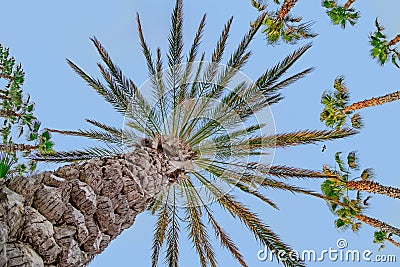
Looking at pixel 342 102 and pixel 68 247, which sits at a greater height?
pixel 342 102

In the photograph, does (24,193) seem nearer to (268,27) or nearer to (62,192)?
(62,192)

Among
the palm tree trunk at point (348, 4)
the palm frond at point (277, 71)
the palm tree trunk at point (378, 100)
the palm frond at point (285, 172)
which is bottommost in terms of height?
the palm frond at point (285, 172)

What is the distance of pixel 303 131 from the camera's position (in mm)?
7367

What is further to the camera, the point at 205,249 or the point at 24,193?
the point at 205,249

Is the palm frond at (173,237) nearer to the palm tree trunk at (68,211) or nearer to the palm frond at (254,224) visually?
the palm frond at (254,224)

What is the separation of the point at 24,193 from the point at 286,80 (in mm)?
5962

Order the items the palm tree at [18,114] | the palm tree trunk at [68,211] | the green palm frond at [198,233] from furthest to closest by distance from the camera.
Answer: the green palm frond at [198,233], the palm tree at [18,114], the palm tree trunk at [68,211]

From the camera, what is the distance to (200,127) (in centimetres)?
842

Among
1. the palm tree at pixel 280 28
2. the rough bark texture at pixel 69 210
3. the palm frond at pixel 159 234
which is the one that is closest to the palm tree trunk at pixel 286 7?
the palm tree at pixel 280 28

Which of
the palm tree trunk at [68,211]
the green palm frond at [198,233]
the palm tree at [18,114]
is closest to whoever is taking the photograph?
the palm tree trunk at [68,211]

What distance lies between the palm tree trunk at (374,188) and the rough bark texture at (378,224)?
518 mm

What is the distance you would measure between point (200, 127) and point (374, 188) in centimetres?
354

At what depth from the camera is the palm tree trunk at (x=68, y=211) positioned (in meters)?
2.65

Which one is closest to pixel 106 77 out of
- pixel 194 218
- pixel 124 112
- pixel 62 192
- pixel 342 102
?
pixel 124 112
